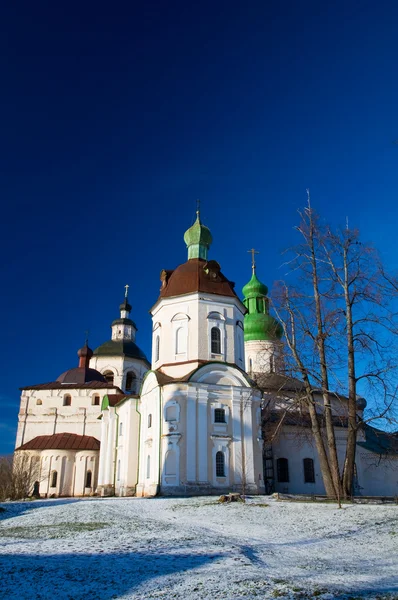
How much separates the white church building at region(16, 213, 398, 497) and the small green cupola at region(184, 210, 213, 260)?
0.26ft

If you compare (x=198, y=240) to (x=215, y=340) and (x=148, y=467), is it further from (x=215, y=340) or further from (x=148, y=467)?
(x=148, y=467)

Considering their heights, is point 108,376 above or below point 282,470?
above

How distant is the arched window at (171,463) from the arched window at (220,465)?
2.00 meters

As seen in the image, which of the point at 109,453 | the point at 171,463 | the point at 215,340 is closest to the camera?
the point at 171,463

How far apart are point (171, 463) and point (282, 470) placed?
8.77 m

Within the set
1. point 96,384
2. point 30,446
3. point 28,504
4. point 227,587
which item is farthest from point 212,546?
point 96,384

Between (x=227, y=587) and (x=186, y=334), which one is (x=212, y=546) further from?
(x=186, y=334)

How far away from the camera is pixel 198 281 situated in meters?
27.5

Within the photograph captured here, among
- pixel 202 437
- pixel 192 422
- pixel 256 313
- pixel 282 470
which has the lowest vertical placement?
pixel 282 470

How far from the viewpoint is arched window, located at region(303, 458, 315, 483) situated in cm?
2878

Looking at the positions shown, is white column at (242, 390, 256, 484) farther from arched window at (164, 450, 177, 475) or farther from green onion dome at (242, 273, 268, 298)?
green onion dome at (242, 273, 268, 298)

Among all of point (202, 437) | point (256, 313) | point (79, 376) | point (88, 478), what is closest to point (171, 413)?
point (202, 437)

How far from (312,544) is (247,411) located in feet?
50.9

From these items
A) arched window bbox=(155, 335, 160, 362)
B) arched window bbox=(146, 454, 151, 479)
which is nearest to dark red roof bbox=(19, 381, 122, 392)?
arched window bbox=(155, 335, 160, 362)
